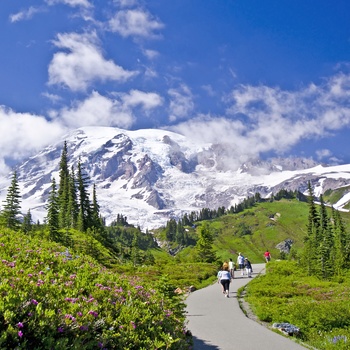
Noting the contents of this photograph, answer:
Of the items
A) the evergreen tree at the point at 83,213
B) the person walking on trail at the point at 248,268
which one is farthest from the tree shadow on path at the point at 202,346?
the evergreen tree at the point at 83,213

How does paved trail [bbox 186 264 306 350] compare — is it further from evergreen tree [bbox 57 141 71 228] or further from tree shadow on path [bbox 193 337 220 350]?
evergreen tree [bbox 57 141 71 228]

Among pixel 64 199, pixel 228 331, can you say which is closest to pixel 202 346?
pixel 228 331

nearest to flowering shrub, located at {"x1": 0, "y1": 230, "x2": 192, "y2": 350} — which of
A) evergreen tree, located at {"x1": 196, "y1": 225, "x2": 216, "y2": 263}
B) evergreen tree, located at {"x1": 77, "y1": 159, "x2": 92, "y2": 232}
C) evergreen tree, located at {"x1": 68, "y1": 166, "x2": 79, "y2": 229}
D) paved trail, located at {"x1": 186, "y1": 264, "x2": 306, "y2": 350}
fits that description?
paved trail, located at {"x1": 186, "y1": 264, "x2": 306, "y2": 350}

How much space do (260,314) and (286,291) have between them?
458 inches

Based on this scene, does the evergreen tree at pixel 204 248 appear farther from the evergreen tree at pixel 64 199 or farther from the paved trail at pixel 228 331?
the paved trail at pixel 228 331

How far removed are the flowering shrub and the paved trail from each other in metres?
2.58

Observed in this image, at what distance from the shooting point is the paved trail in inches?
518

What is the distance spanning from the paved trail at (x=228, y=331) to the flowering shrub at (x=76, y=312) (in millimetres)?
2579

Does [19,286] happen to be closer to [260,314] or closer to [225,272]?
[260,314]

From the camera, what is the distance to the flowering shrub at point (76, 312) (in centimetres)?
633

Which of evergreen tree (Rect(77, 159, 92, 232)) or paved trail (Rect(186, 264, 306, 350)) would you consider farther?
evergreen tree (Rect(77, 159, 92, 232))

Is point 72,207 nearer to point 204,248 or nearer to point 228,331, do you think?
point 204,248

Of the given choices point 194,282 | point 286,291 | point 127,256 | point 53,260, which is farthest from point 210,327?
point 127,256

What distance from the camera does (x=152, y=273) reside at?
47531 millimetres
